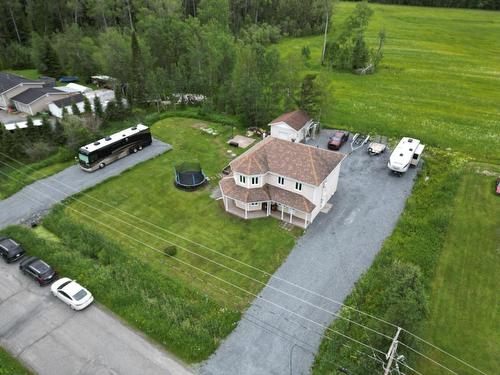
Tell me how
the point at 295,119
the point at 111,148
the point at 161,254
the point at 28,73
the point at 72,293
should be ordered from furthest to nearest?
the point at 28,73
the point at 295,119
the point at 111,148
the point at 161,254
the point at 72,293

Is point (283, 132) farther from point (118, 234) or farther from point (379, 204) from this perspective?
point (118, 234)

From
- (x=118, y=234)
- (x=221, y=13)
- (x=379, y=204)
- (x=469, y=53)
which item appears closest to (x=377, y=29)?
(x=469, y=53)

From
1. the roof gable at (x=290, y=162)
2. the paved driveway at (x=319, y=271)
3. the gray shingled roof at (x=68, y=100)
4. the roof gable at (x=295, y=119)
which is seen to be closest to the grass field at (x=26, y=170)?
the gray shingled roof at (x=68, y=100)

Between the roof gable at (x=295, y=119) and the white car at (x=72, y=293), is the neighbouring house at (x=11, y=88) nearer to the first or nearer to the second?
the roof gable at (x=295, y=119)

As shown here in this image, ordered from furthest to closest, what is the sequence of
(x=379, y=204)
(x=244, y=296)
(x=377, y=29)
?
(x=377, y=29)
(x=379, y=204)
(x=244, y=296)

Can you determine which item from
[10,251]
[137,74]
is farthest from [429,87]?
[10,251]

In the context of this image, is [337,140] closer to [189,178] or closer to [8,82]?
[189,178]

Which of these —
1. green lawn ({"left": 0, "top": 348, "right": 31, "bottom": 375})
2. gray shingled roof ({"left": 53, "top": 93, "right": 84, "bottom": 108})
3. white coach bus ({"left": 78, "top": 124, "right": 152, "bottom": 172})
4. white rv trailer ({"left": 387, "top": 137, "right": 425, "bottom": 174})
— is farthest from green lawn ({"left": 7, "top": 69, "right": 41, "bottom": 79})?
white rv trailer ({"left": 387, "top": 137, "right": 425, "bottom": 174})

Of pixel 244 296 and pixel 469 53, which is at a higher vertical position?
pixel 469 53
